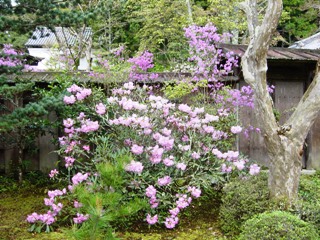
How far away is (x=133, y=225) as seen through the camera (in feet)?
16.6

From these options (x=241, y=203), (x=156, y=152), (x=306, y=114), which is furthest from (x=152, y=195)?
(x=306, y=114)

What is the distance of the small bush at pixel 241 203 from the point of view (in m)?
4.63

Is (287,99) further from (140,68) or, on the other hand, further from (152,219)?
(152,219)

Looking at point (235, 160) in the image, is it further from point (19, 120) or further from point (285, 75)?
point (285, 75)

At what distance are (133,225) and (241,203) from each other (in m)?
1.33

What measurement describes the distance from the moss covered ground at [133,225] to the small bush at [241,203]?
8.2 inches

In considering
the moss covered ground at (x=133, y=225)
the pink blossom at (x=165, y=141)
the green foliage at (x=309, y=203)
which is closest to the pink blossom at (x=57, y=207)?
the moss covered ground at (x=133, y=225)

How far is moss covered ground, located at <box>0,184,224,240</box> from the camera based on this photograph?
4754 mm

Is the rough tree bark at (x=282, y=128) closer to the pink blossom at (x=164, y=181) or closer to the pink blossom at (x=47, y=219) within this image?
the pink blossom at (x=164, y=181)

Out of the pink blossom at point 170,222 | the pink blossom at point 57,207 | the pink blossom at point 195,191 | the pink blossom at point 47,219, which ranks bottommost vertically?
the pink blossom at point 47,219

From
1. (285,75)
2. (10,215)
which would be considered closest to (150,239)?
(10,215)

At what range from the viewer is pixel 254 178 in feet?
17.4

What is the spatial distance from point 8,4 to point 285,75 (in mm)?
5129

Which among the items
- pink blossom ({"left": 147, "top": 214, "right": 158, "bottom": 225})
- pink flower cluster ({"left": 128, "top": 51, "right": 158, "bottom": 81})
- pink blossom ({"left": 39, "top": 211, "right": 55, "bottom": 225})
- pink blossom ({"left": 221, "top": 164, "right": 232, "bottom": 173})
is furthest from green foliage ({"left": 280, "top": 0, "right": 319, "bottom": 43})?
pink blossom ({"left": 39, "top": 211, "right": 55, "bottom": 225})
